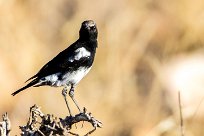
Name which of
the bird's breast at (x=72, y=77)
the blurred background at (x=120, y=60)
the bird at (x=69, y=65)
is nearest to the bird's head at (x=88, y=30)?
the bird at (x=69, y=65)

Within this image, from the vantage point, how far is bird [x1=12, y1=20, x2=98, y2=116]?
6.07m

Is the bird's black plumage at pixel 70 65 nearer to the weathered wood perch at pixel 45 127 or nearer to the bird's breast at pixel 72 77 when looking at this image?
the bird's breast at pixel 72 77

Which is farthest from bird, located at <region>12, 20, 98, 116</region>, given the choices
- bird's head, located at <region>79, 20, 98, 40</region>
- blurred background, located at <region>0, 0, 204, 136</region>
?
blurred background, located at <region>0, 0, 204, 136</region>

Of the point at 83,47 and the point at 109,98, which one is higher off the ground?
the point at 109,98

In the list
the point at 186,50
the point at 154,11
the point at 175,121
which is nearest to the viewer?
the point at 175,121

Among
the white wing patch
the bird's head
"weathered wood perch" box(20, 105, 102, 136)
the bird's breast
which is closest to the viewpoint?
"weathered wood perch" box(20, 105, 102, 136)

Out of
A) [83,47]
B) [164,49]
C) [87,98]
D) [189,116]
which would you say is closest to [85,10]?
[164,49]

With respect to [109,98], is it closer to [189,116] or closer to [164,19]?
[189,116]

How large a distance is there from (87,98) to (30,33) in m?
1.09

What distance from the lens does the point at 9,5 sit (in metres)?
9.86

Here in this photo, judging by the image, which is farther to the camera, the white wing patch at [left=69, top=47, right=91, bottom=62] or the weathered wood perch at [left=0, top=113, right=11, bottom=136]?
the white wing patch at [left=69, top=47, right=91, bottom=62]

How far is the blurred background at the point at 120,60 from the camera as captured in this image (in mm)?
9453

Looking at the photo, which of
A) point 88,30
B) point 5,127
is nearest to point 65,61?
point 88,30

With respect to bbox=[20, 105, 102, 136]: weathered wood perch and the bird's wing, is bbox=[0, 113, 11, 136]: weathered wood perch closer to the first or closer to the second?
bbox=[20, 105, 102, 136]: weathered wood perch
